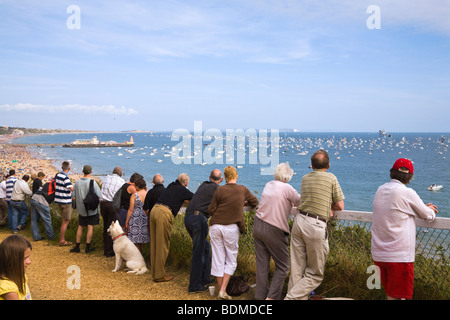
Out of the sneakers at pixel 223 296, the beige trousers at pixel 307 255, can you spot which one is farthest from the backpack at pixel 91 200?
the beige trousers at pixel 307 255

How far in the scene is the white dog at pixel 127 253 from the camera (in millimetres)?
6484

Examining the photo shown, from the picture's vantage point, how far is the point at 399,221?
400 cm

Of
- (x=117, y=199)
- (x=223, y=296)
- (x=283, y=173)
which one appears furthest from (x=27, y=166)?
(x=283, y=173)

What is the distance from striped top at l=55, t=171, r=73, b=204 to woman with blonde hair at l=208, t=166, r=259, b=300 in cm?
462

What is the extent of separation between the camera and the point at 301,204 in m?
4.50

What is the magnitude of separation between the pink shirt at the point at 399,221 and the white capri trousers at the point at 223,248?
6.44 feet

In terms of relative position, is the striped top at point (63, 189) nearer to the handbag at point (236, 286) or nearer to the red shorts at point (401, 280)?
the handbag at point (236, 286)

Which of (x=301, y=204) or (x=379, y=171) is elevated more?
(x=301, y=204)

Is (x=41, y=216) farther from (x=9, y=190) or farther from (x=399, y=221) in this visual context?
(x=399, y=221)

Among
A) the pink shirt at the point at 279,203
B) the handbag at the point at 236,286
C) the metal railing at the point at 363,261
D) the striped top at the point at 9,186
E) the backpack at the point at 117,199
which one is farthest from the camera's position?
the striped top at the point at 9,186

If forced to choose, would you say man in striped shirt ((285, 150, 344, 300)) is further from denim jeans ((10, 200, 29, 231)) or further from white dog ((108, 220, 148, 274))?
denim jeans ((10, 200, 29, 231))
